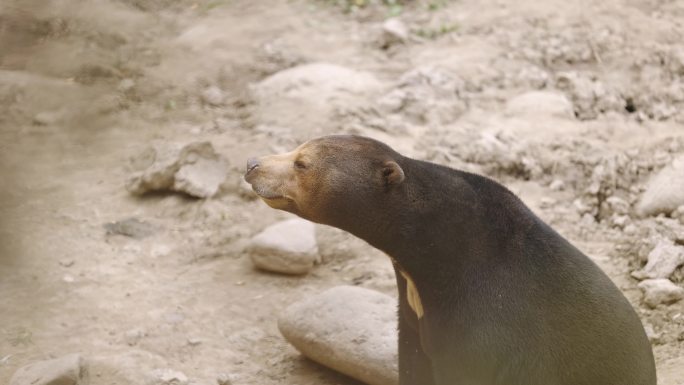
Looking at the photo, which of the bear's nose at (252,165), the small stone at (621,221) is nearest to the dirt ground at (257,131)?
the small stone at (621,221)

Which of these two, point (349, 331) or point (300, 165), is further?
point (349, 331)

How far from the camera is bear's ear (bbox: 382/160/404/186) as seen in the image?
3.41m

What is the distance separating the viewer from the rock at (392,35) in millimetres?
8328

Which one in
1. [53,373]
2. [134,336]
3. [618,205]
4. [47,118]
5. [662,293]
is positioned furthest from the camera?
[618,205]

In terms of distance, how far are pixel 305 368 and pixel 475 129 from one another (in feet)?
9.03

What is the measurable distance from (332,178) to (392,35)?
5106 mm

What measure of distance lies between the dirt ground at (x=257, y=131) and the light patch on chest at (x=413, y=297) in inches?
42.4

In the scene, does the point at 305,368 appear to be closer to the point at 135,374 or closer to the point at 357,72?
the point at 135,374

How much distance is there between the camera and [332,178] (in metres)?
3.48

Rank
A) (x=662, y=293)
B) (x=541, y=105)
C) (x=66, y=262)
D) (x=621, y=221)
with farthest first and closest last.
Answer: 1. (x=541, y=105)
2. (x=621, y=221)
3. (x=66, y=262)
4. (x=662, y=293)

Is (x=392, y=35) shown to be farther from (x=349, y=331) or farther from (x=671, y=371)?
(x=671, y=371)

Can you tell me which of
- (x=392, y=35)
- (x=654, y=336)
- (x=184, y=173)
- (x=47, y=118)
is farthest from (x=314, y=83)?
(x=47, y=118)

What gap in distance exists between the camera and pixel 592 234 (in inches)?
216

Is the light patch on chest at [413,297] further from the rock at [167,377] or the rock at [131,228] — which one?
the rock at [131,228]
